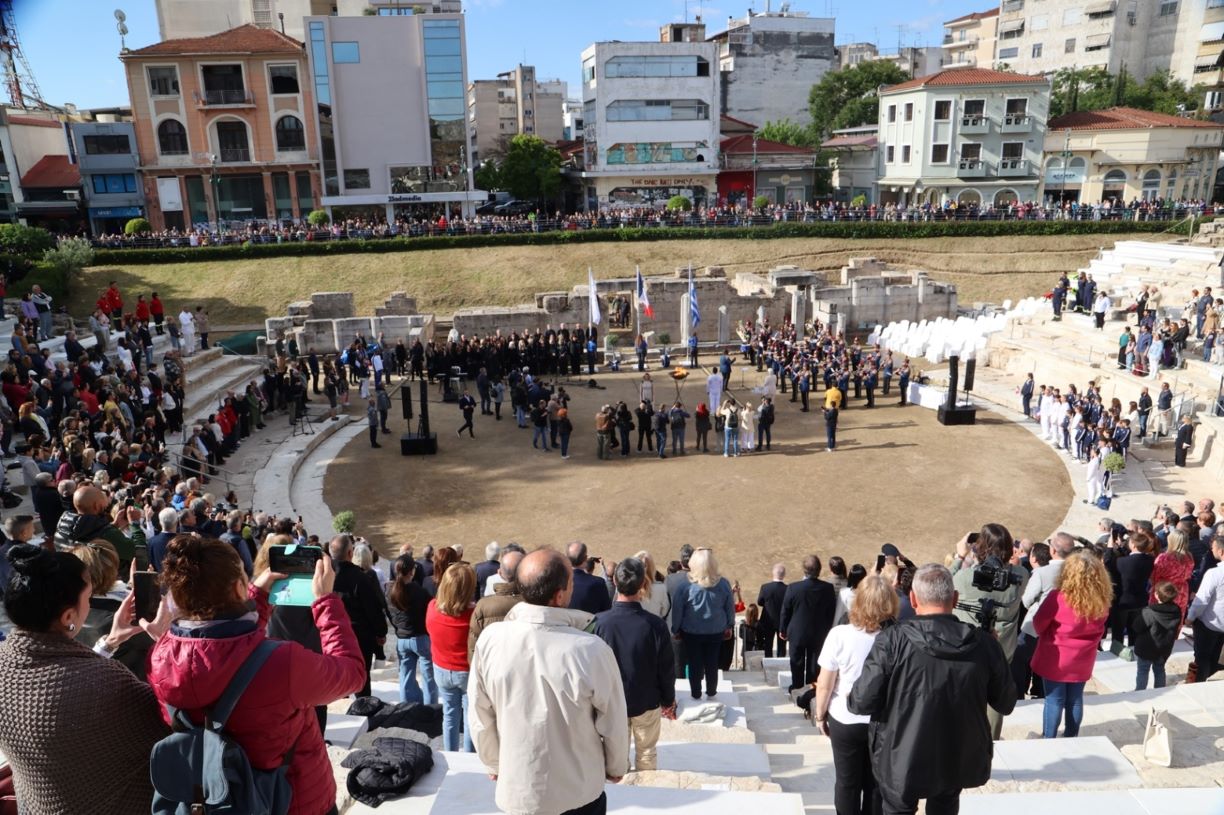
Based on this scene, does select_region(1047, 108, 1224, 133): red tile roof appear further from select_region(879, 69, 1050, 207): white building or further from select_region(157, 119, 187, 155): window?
select_region(157, 119, 187, 155): window

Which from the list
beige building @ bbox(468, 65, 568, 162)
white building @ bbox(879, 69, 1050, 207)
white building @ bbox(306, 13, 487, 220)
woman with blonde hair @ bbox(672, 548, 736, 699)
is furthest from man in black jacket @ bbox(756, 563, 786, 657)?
beige building @ bbox(468, 65, 568, 162)

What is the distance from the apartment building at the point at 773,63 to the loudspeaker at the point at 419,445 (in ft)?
169

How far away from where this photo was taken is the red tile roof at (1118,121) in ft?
144

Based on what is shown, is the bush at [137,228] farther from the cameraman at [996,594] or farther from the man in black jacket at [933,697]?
the man in black jacket at [933,697]

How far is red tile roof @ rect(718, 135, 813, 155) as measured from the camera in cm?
5159

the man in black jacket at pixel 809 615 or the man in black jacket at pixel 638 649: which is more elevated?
the man in black jacket at pixel 638 649

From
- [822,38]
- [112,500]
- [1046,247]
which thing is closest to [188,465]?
[112,500]

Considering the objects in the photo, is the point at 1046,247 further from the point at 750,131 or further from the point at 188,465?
the point at 188,465

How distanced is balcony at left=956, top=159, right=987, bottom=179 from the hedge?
350 inches

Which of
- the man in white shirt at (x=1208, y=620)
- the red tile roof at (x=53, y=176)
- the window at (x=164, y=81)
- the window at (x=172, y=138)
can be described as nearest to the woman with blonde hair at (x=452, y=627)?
the man in white shirt at (x=1208, y=620)

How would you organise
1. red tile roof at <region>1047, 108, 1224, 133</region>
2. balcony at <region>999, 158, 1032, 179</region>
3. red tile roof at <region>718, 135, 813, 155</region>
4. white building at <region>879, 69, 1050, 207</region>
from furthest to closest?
1. red tile roof at <region>718, 135, 813, 155</region>
2. balcony at <region>999, 158, 1032, 179</region>
3. white building at <region>879, 69, 1050, 207</region>
4. red tile roof at <region>1047, 108, 1224, 133</region>

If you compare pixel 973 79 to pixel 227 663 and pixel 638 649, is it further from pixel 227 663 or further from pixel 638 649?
pixel 227 663

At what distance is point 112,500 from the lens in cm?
1002

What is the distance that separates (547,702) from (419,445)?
15.6 meters
